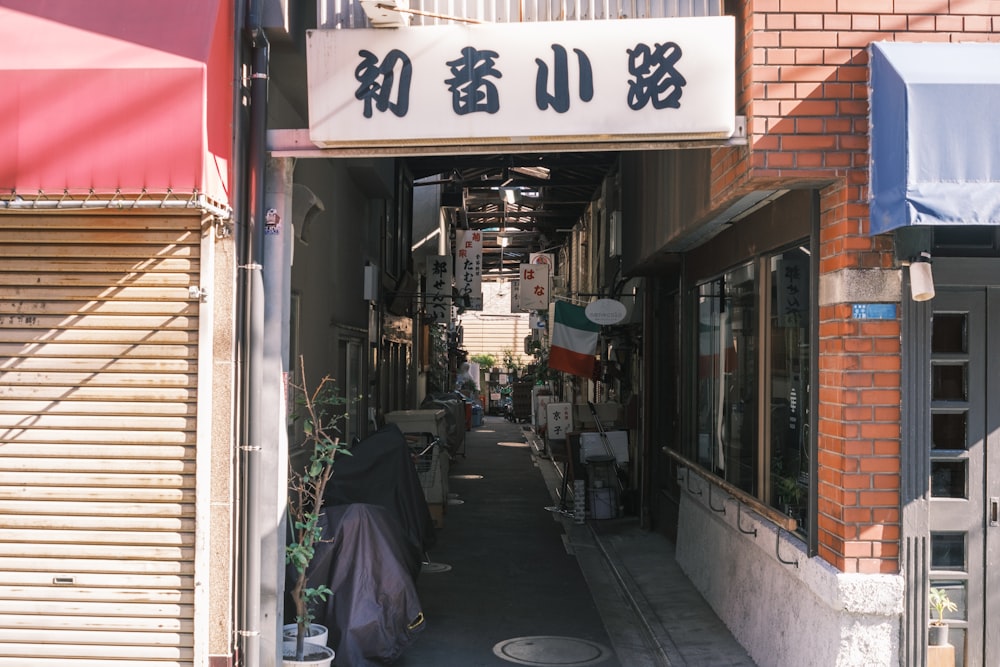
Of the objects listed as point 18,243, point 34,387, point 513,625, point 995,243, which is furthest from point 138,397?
point 995,243

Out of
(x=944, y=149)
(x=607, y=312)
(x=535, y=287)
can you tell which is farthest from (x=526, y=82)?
(x=535, y=287)

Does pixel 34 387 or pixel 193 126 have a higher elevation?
pixel 193 126

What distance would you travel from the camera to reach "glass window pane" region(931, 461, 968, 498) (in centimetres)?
576

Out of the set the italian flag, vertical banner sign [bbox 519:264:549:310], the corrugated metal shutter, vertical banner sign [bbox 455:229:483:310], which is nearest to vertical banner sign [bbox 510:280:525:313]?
vertical banner sign [bbox 519:264:549:310]

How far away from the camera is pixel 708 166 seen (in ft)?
23.2

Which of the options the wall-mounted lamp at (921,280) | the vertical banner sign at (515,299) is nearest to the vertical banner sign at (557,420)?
the wall-mounted lamp at (921,280)

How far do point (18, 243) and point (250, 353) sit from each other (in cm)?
175

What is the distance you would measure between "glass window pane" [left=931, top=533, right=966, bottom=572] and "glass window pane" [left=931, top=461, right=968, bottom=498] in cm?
27

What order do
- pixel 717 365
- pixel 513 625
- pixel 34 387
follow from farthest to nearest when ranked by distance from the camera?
pixel 717 365 → pixel 513 625 → pixel 34 387

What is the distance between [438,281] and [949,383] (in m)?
16.7

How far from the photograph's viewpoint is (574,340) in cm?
1588

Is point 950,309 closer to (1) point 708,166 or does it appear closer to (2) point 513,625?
(1) point 708,166

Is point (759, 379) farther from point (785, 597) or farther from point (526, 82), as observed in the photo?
point (526, 82)

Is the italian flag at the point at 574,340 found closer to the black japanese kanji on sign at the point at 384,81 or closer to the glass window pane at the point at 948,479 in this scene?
the glass window pane at the point at 948,479
